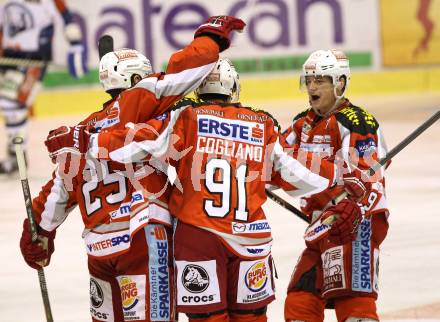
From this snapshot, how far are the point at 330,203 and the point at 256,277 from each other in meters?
0.66

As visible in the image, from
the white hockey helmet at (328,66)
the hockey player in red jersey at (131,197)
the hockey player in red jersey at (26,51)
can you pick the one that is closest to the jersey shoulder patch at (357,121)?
the white hockey helmet at (328,66)

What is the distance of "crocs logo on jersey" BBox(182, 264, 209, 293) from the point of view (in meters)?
4.29

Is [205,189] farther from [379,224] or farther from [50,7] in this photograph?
[50,7]

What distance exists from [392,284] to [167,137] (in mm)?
2697

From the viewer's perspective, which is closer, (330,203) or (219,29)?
(219,29)

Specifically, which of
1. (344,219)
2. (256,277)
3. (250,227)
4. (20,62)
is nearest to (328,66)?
(344,219)

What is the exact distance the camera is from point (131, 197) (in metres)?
4.43

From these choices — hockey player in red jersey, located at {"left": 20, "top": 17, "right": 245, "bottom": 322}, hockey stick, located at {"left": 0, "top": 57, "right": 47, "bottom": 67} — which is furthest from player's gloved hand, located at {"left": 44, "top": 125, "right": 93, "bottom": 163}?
hockey stick, located at {"left": 0, "top": 57, "right": 47, "bottom": 67}

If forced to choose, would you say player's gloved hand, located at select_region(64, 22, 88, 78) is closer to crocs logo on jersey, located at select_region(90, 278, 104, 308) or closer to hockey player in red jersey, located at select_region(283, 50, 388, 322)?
hockey player in red jersey, located at select_region(283, 50, 388, 322)

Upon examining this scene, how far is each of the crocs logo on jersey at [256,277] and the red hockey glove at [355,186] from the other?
Answer: 1.68 feet

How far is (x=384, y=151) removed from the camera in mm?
4996

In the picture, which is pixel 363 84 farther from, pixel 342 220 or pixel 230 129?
pixel 230 129

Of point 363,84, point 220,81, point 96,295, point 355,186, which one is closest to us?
point 220,81

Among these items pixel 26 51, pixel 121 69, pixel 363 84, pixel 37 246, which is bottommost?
pixel 363 84
